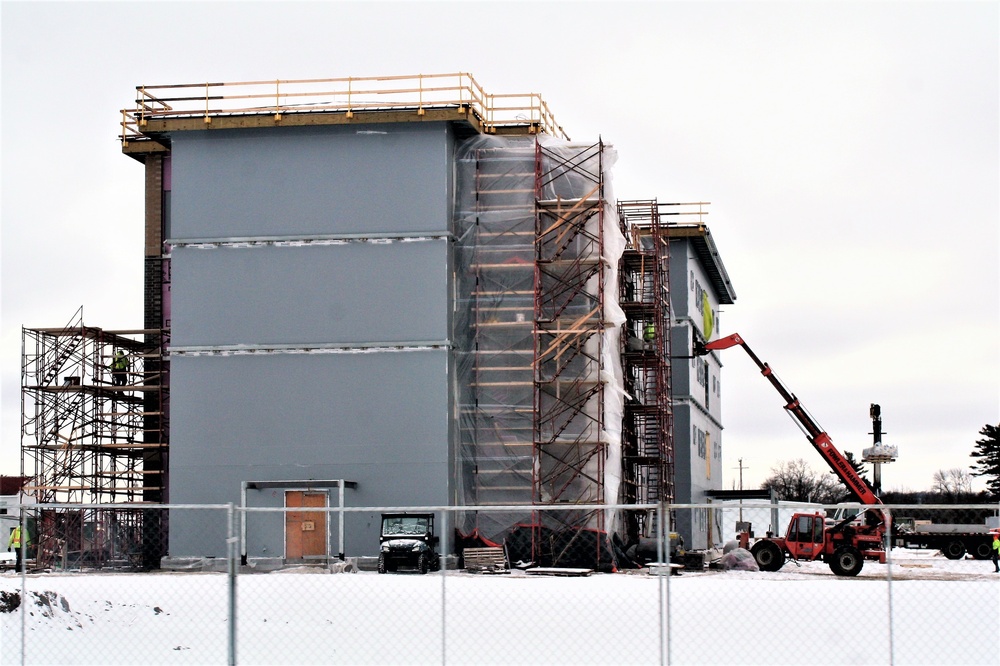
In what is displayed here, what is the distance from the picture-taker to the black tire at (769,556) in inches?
1748

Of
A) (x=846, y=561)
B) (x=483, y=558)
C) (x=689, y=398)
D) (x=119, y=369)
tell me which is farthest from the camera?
(x=689, y=398)

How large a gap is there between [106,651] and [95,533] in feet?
95.1

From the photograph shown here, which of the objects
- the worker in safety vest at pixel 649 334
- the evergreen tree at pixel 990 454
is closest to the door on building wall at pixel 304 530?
the worker in safety vest at pixel 649 334

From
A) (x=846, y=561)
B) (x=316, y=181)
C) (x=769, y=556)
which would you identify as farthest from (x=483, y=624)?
(x=316, y=181)

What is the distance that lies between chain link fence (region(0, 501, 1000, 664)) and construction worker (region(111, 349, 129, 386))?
5.53m

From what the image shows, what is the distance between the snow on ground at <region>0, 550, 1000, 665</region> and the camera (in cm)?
1925

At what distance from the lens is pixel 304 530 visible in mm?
43906

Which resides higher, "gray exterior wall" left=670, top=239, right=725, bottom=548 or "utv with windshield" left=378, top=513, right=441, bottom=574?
"gray exterior wall" left=670, top=239, right=725, bottom=548

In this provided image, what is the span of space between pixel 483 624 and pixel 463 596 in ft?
18.7

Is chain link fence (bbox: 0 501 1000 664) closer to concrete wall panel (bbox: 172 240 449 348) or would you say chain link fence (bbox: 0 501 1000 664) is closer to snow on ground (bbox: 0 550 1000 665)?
snow on ground (bbox: 0 550 1000 665)

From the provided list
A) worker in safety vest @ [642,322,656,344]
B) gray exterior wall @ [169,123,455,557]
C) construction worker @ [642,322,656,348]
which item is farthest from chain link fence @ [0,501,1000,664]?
worker in safety vest @ [642,322,656,344]

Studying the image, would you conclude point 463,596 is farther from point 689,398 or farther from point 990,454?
point 990,454

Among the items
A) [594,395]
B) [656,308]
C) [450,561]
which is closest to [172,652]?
[450,561]

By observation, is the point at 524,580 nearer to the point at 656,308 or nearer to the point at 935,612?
the point at 935,612
